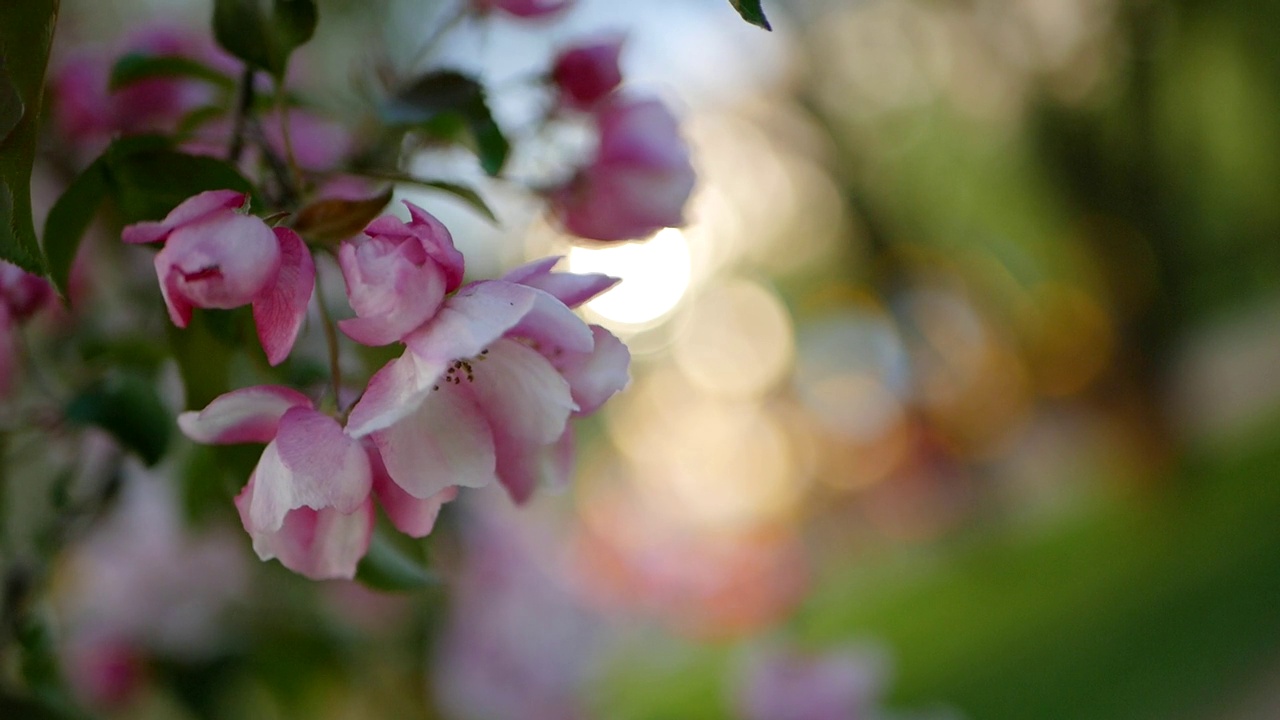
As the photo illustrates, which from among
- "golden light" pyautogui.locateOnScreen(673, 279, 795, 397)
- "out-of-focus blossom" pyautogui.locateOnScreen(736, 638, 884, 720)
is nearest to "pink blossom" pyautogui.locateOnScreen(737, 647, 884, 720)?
"out-of-focus blossom" pyautogui.locateOnScreen(736, 638, 884, 720)

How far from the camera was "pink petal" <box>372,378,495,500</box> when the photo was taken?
0.97 feet

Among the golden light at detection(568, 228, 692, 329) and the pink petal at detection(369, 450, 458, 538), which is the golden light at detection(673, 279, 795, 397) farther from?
the pink petal at detection(369, 450, 458, 538)

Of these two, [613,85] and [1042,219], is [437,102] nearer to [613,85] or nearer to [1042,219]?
[613,85]

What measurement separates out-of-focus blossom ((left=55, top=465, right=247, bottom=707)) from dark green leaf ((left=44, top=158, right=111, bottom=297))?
50cm

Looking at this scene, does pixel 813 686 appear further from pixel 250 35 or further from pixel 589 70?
pixel 250 35

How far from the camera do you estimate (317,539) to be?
32 cm

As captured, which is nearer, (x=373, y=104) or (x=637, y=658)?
(x=373, y=104)

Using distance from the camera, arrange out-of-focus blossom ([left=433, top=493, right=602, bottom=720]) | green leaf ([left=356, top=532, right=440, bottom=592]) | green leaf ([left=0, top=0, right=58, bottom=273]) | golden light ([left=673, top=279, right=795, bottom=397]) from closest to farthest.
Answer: green leaf ([left=0, top=0, right=58, bottom=273]) < green leaf ([left=356, top=532, right=440, bottom=592]) < out-of-focus blossom ([left=433, top=493, right=602, bottom=720]) < golden light ([left=673, top=279, right=795, bottom=397])

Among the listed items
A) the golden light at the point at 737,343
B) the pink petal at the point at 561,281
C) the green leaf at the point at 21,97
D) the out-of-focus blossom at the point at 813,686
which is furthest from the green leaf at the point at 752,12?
the golden light at the point at 737,343

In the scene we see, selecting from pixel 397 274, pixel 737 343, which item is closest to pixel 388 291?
pixel 397 274

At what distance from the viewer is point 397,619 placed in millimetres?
954

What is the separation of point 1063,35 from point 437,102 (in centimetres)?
380

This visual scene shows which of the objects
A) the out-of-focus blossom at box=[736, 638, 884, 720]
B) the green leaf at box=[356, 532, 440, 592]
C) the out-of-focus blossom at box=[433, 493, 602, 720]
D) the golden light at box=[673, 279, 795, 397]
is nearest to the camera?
the green leaf at box=[356, 532, 440, 592]

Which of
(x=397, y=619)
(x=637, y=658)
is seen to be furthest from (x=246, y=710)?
(x=637, y=658)
